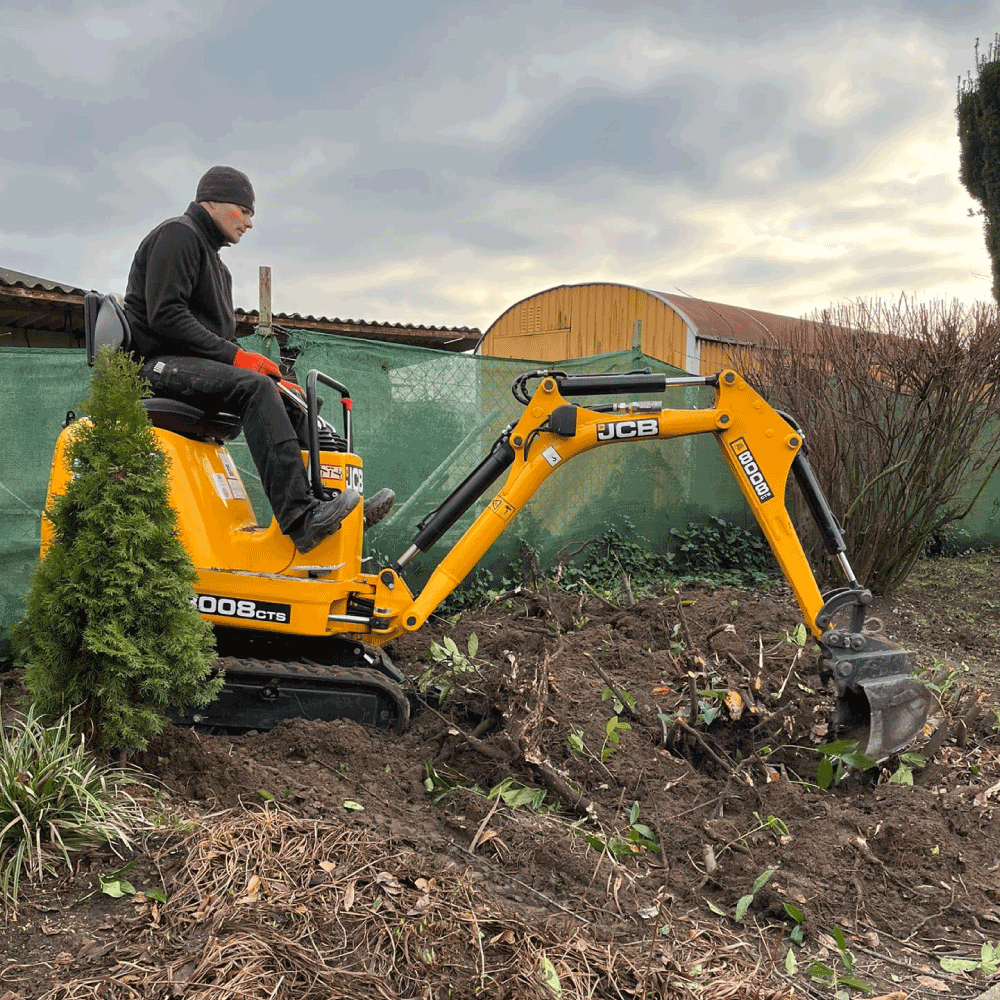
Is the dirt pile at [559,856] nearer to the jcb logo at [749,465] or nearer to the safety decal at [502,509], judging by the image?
the safety decal at [502,509]

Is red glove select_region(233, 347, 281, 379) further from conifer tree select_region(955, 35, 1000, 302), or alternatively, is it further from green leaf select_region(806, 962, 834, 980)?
conifer tree select_region(955, 35, 1000, 302)

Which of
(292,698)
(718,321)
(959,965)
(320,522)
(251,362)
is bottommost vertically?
(959,965)

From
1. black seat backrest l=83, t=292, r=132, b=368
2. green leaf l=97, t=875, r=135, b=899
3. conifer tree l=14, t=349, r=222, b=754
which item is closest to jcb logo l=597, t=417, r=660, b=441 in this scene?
conifer tree l=14, t=349, r=222, b=754

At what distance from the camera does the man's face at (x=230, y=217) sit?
4320 mm

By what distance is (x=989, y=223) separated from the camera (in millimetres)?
18828

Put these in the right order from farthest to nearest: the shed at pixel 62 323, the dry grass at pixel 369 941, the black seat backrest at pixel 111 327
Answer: the shed at pixel 62 323
the black seat backrest at pixel 111 327
the dry grass at pixel 369 941

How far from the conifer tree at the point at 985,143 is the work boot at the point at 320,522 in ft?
56.3

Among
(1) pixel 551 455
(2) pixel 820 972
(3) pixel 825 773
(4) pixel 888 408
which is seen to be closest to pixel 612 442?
(1) pixel 551 455

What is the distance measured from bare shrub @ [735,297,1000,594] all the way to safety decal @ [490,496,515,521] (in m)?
4.43

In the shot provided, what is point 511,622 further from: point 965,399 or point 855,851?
point 965,399

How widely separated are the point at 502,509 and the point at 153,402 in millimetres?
1673

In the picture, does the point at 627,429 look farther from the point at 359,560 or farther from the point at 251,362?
the point at 251,362

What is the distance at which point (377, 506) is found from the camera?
493cm

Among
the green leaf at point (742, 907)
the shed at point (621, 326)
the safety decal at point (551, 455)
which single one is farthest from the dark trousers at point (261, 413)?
the shed at point (621, 326)
